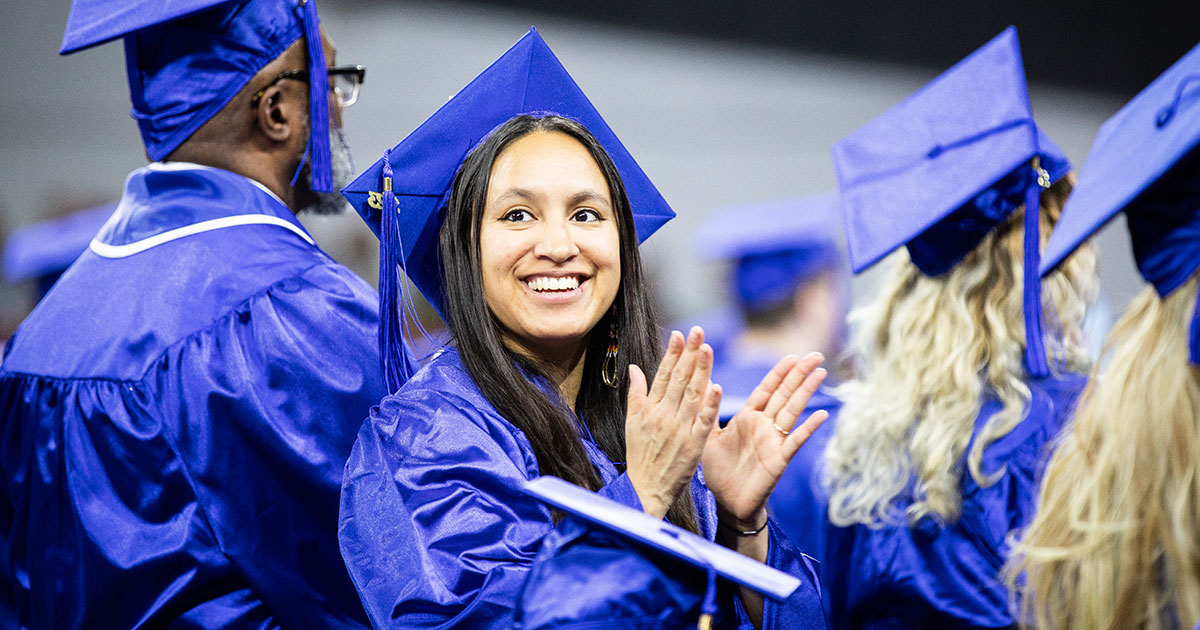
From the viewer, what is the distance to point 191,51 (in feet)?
7.99

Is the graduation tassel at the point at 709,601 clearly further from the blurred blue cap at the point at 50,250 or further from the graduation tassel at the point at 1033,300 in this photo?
the blurred blue cap at the point at 50,250

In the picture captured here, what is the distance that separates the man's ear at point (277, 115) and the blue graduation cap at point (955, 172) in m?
1.24

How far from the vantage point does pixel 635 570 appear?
4.45ft

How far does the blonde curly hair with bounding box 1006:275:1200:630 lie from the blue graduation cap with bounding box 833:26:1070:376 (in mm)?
936

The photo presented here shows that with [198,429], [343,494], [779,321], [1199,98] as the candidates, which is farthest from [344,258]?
[1199,98]

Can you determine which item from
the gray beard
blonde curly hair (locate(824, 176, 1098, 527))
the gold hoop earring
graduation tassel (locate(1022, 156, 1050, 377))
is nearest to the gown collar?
the gray beard

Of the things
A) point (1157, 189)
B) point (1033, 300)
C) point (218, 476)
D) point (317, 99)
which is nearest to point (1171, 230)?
point (1157, 189)

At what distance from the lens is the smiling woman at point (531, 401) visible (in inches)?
59.8

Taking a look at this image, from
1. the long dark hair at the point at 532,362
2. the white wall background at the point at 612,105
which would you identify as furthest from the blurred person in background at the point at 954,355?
the white wall background at the point at 612,105

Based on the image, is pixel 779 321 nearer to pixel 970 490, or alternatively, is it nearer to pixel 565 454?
pixel 970 490

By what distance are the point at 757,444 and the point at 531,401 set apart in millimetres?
347

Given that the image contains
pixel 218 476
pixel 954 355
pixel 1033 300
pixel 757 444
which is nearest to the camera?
pixel 757 444

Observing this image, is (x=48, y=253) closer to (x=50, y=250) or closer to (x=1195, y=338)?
(x=50, y=250)

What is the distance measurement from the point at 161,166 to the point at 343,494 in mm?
1154
